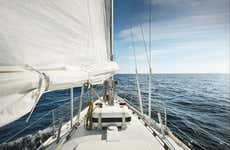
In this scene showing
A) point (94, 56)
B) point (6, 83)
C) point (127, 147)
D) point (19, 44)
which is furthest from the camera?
point (94, 56)

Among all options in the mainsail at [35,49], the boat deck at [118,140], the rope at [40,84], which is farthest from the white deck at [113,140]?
the rope at [40,84]

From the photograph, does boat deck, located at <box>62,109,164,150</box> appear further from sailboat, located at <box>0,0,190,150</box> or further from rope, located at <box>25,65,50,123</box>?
rope, located at <box>25,65,50,123</box>

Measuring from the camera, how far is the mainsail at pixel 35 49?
645 millimetres

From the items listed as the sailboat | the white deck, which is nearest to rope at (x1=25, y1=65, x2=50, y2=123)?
the sailboat

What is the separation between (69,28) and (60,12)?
A: 0.56 feet

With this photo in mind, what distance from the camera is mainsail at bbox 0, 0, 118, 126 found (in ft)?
2.12

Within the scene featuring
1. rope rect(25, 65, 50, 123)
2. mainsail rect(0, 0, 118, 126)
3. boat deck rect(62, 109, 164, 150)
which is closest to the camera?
mainsail rect(0, 0, 118, 126)

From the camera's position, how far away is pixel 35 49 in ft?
3.12

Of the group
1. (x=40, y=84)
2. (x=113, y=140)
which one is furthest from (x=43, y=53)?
(x=113, y=140)

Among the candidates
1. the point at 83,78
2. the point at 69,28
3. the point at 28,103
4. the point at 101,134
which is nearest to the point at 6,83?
the point at 28,103

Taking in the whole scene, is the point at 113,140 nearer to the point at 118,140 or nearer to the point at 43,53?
the point at 118,140

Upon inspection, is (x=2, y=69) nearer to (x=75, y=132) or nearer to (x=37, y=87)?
(x=37, y=87)

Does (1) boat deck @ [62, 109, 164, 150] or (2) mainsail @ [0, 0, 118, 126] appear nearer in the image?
(2) mainsail @ [0, 0, 118, 126]

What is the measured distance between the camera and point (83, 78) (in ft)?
4.20
